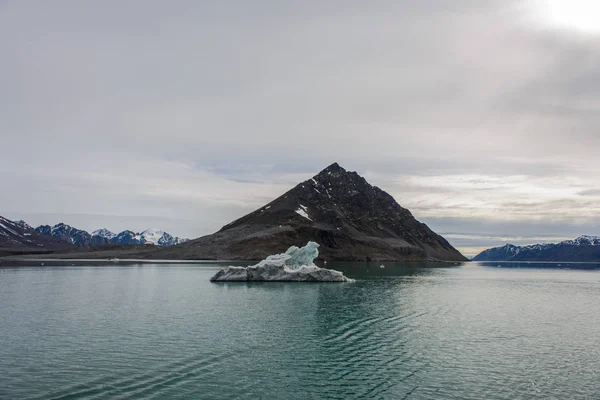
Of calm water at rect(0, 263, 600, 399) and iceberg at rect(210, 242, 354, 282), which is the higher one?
iceberg at rect(210, 242, 354, 282)

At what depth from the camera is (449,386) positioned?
84.1ft

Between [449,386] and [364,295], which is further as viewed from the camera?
[364,295]

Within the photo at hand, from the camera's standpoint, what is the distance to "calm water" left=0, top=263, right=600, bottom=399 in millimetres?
24703

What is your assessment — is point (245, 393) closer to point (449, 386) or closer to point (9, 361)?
point (449, 386)

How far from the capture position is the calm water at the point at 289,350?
973 inches

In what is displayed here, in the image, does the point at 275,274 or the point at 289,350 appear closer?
the point at 289,350

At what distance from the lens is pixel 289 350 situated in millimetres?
33562

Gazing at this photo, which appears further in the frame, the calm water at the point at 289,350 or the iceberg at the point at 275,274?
the iceberg at the point at 275,274

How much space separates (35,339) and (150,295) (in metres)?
34.3

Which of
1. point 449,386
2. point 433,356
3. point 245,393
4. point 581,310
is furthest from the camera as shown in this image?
point 581,310

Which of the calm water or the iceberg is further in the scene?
the iceberg

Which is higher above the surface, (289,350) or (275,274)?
(275,274)

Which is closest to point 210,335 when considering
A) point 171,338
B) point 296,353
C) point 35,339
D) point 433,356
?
point 171,338

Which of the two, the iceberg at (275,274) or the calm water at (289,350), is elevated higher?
the iceberg at (275,274)
